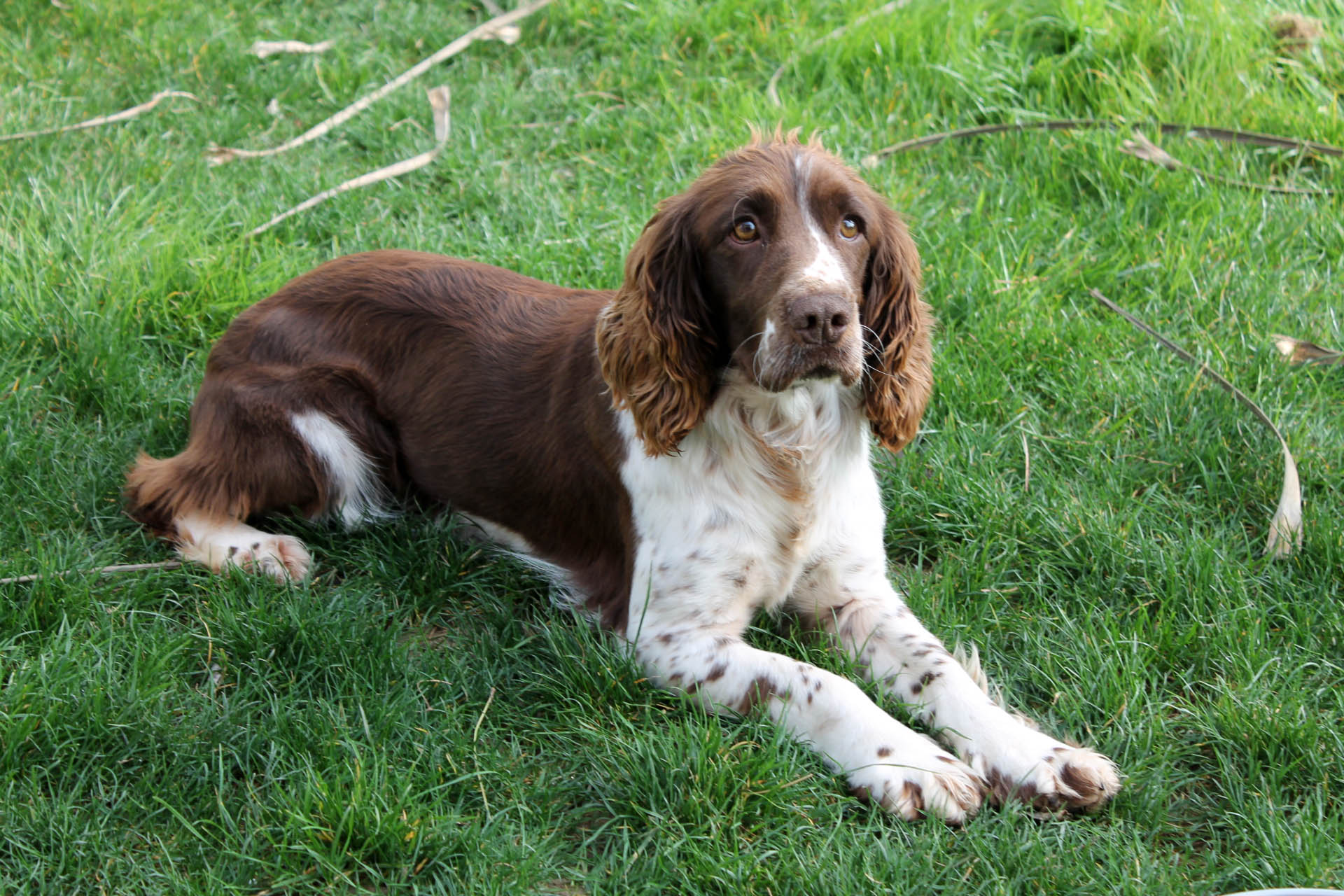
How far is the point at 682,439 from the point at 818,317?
527mm

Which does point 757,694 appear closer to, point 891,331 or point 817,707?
point 817,707

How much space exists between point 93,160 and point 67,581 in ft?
8.82

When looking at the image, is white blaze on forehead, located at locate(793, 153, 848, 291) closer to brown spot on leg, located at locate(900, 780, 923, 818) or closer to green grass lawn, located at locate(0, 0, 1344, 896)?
green grass lawn, located at locate(0, 0, 1344, 896)

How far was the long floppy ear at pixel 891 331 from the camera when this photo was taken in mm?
3188

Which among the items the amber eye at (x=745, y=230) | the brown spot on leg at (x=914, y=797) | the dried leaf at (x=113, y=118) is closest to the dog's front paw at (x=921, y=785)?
the brown spot on leg at (x=914, y=797)

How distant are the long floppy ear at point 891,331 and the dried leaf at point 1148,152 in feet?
7.67

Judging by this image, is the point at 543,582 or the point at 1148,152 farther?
the point at 1148,152

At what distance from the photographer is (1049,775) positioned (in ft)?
9.01

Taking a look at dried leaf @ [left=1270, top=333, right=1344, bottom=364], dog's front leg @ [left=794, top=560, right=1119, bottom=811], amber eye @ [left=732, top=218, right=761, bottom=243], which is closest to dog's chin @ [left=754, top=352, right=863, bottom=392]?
amber eye @ [left=732, top=218, right=761, bottom=243]

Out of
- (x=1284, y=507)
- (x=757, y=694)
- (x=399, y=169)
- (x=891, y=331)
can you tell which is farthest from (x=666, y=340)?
(x=399, y=169)

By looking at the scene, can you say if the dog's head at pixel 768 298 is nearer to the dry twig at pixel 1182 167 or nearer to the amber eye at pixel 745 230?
the amber eye at pixel 745 230

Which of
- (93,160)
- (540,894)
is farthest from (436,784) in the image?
(93,160)

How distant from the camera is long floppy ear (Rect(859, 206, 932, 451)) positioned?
319 cm

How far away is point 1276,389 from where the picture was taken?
4047 mm
